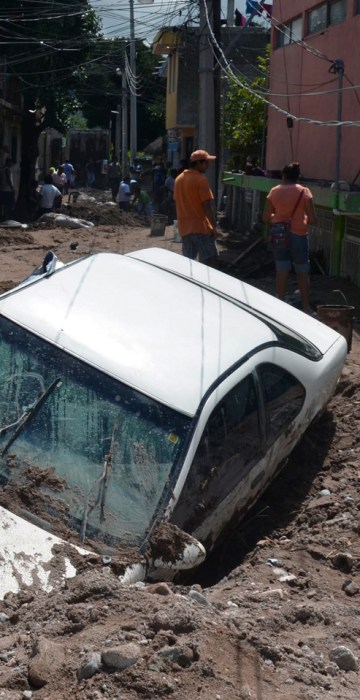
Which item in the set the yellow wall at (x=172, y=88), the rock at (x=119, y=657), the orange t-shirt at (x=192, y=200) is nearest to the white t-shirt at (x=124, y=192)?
the yellow wall at (x=172, y=88)

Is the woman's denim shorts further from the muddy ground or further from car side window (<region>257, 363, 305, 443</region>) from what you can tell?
the muddy ground

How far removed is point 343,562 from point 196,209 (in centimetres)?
637

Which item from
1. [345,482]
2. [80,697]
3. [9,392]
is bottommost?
[345,482]

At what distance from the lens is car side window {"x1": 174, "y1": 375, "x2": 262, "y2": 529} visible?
187 inches

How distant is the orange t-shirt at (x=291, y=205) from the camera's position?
34.0 ft

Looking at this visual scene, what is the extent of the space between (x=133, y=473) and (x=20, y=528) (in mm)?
563

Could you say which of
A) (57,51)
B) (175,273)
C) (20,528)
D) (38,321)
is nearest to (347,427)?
(175,273)

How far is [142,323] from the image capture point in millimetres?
5504

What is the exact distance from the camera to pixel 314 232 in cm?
1716

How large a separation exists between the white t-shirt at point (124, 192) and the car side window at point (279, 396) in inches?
1021

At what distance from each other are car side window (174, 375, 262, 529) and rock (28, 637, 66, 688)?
127 centimetres

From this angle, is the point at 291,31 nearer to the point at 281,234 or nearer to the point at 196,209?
the point at 196,209

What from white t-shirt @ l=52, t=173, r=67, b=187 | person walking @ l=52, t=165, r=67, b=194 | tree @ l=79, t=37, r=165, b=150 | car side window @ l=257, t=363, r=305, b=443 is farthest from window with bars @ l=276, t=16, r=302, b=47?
tree @ l=79, t=37, r=165, b=150

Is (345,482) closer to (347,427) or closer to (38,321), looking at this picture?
(347,427)
